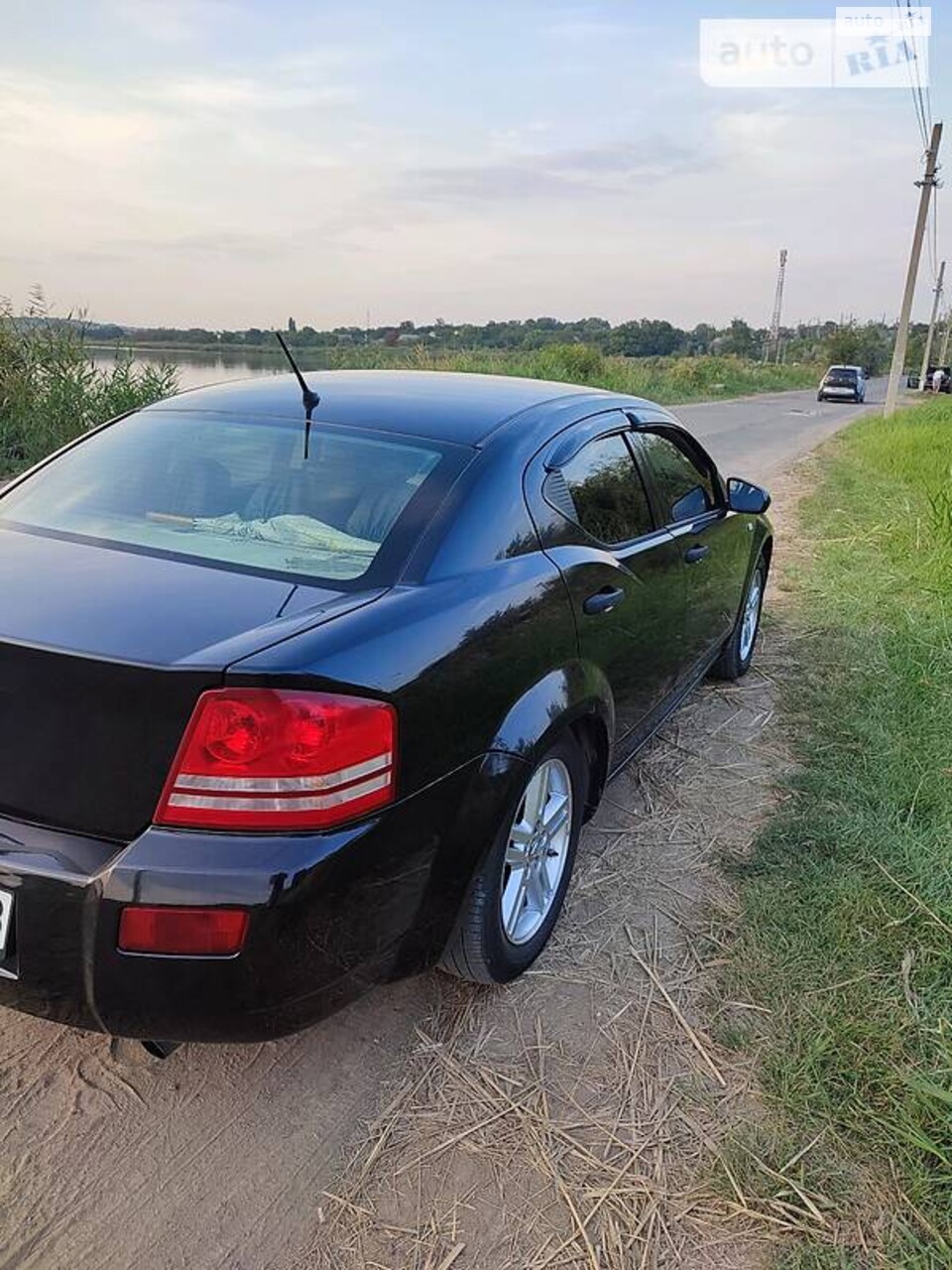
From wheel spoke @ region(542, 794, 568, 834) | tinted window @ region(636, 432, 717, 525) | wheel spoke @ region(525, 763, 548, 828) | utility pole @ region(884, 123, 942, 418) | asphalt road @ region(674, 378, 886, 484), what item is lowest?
asphalt road @ region(674, 378, 886, 484)

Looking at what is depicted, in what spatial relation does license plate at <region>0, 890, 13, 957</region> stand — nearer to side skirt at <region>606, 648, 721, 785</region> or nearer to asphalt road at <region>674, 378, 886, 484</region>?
side skirt at <region>606, 648, 721, 785</region>

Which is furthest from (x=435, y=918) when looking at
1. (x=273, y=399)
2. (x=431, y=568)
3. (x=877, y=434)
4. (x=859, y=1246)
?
(x=877, y=434)

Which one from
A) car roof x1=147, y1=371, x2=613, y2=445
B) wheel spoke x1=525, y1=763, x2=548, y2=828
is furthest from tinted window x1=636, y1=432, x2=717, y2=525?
wheel spoke x1=525, y1=763, x2=548, y2=828

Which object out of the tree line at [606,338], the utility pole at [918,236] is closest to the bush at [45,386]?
the tree line at [606,338]

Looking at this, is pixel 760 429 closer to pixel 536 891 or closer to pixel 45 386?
pixel 45 386

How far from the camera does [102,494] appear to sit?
2555 millimetres

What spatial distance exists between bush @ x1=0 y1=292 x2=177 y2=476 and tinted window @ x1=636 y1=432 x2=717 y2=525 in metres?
6.49

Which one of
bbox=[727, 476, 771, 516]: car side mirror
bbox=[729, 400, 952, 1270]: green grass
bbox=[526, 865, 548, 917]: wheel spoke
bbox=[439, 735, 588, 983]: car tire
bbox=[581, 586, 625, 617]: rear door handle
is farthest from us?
bbox=[727, 476, 771, 516]: car side mirror

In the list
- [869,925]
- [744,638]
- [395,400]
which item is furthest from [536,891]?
[744,638]

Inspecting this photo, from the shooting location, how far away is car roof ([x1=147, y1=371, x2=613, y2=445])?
8.82 feet

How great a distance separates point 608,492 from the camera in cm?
308

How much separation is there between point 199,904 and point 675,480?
267cm

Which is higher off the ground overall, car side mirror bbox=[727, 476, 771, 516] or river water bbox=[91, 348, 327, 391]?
river water bbox=[91, 348, 327, 391]

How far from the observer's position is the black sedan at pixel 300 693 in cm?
167
